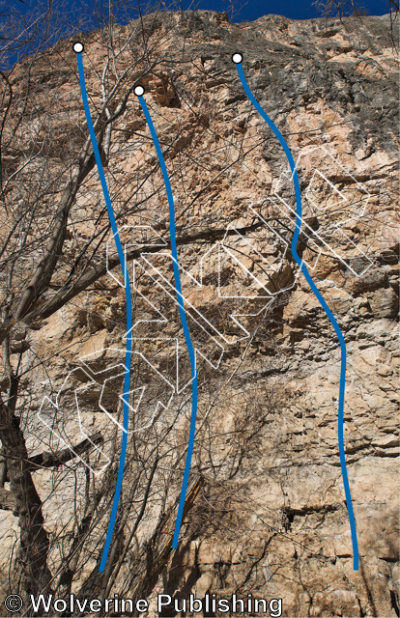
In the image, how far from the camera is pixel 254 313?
425cm

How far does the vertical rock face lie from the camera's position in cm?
343

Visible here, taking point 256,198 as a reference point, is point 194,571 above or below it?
below

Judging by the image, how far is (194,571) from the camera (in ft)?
11.4

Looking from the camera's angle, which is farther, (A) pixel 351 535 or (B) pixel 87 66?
(B) pixel 87 66

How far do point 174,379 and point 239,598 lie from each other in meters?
1.87

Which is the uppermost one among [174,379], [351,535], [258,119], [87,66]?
[87,66]

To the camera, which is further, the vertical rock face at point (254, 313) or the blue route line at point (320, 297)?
the vertical rock face at point (254, 313)

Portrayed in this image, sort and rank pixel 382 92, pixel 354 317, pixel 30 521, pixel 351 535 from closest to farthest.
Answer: pixel 30 521
pixel 351 535
pixel 354 317
pixel 382 92

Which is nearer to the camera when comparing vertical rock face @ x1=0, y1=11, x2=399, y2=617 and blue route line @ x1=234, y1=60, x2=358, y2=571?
blue route line @ x1=234, y1=60, x2=358, y2=571

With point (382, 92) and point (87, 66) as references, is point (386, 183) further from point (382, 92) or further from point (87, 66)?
point (87, 66)

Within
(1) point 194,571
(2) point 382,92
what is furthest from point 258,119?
(1) point 194,571

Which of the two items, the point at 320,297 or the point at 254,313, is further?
the point at 254,313

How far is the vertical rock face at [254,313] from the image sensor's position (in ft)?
11.3

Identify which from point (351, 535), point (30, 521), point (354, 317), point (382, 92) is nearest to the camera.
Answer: point (30, 521)
